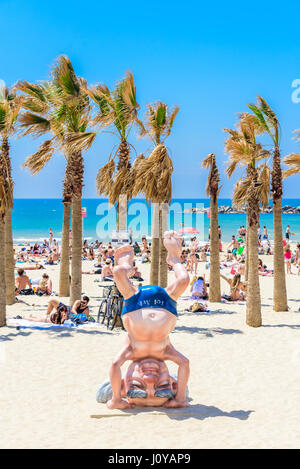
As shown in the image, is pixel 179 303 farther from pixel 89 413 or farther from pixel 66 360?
pixel 89 413

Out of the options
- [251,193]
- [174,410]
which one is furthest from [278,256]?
[174,410]

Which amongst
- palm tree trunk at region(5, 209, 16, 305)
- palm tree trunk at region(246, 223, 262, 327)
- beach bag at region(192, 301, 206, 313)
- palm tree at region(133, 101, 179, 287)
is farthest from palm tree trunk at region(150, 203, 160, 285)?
palm tree trunk at region(5, 209, 16, 305)

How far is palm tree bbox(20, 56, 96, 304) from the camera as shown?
11.3 m

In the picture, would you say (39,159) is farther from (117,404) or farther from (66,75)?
(117,404)

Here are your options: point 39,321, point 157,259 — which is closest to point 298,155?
point 157,259

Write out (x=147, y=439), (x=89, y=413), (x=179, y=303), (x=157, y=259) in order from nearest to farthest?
(x=147, y=439) → (x=89, y=413) → (x=157, y=259) → (x=179, y=303)

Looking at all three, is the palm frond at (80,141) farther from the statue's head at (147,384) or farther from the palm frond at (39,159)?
the statue's head at (147,384)

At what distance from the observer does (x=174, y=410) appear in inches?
245

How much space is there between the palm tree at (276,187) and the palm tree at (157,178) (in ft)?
7.37

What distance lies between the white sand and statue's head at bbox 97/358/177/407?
0.17 m

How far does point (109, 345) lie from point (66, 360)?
121cm

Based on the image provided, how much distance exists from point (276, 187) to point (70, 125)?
17.7 feet

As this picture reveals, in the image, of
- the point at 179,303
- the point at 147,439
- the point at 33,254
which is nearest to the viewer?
the point at 147,439

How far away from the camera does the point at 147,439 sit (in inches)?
211
